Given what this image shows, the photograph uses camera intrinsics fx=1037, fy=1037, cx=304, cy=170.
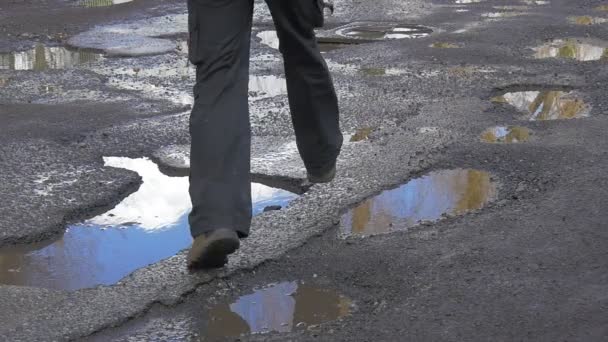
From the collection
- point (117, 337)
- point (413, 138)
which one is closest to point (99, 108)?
point (413, 138)

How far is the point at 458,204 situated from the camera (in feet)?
15.3

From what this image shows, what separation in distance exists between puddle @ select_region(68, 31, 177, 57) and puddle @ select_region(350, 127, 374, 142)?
10.4 feet

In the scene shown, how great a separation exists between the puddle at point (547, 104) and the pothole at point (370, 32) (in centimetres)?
276

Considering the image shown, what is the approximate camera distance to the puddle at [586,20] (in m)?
10.0

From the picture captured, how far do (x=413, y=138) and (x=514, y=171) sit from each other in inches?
34.2

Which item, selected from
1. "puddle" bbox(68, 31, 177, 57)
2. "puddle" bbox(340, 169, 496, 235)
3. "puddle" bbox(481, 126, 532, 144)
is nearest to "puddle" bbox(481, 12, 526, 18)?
"puddle" bbox(68, 31, 177, 57)

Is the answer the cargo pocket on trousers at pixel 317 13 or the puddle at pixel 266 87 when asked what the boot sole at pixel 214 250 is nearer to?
the cargo pocket on trousers at pixel 317 13

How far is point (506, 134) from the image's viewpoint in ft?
19.3

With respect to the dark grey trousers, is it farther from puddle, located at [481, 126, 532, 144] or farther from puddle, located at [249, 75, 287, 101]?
puddle, located at [249, 75, 287, 101]

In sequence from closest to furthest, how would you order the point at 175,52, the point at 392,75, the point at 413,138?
the point at 413,138 → the point at 392,75 → the point at 175,52

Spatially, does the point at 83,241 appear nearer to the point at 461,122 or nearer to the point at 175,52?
the point at 461,122

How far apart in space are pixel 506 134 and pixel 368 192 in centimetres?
135

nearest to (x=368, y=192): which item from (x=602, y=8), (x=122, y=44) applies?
(x=122, y=44)

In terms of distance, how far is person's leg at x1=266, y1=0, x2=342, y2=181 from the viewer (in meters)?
4.00
